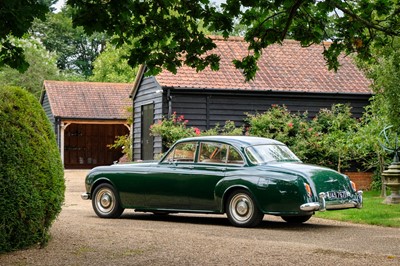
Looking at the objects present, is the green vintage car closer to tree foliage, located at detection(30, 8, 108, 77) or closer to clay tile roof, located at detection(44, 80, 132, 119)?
clay tile roof, located at detection(44, 80, 132, 119)

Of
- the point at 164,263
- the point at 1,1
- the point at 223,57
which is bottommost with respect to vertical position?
the point at 164,263

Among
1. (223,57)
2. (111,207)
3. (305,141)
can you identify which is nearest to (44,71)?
(223,57)

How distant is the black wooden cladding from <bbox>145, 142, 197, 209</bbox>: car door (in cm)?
1028

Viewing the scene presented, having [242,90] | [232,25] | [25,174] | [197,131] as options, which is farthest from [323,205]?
[242,90]

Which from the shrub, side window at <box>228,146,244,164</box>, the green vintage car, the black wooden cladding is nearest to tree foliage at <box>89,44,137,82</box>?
the black wooden cladding

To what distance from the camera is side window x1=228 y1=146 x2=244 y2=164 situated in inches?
523

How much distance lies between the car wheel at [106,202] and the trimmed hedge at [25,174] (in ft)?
14.1

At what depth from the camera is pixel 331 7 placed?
33.8ft

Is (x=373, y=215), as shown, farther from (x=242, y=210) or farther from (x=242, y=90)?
(x=242, y=90)

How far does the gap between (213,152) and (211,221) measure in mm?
1290

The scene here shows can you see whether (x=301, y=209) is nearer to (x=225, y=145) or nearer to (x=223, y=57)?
(x=225, y=145)

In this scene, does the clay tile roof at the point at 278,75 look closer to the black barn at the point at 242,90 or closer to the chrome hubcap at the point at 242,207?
the black barn at the point at 242,90

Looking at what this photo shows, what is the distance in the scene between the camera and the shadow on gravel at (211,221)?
13109 mm

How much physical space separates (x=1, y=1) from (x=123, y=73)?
157 feet
